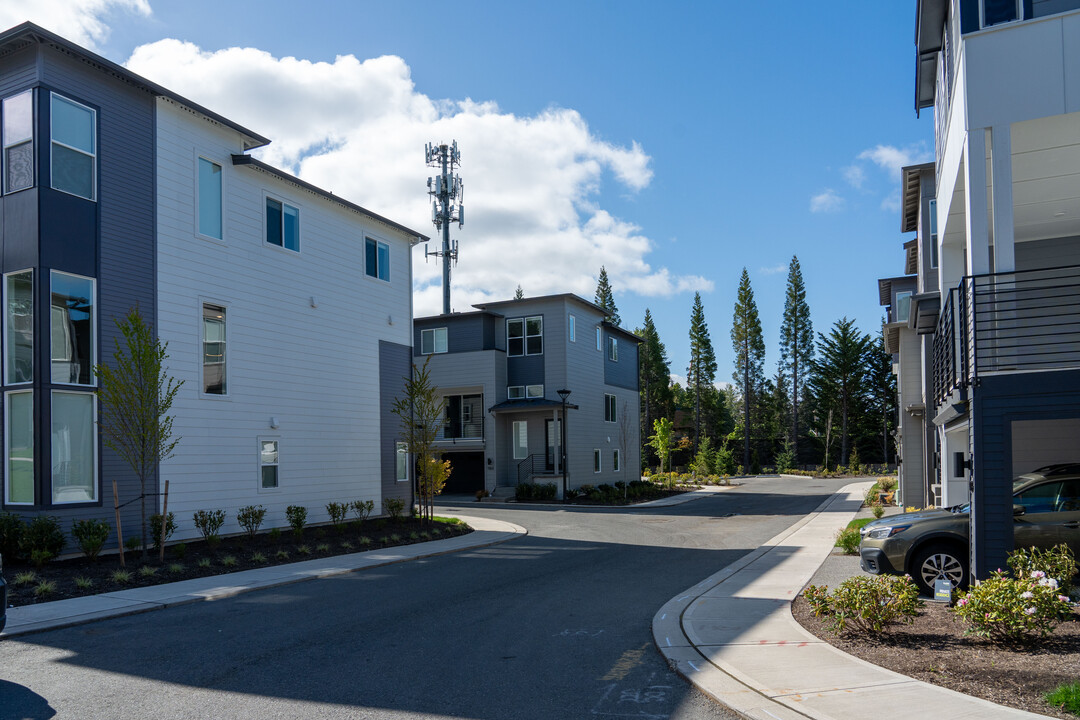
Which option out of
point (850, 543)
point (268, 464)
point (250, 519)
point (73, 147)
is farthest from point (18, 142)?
point (850, 543)

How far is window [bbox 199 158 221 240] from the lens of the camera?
57.2 feet

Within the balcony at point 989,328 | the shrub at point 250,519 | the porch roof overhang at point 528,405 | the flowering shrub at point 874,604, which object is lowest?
the shrub at point 250,519

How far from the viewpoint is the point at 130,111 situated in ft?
51.5

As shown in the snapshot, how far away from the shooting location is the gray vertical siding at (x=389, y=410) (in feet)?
76.1

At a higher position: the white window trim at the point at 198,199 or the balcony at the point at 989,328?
the white window trim at the point at 198,199

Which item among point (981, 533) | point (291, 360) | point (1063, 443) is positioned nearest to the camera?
point (981, 533)

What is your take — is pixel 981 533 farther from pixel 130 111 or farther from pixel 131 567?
pixel 130 111

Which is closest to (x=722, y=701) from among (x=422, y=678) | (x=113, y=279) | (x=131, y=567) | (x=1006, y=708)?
(x=1006, y=708)

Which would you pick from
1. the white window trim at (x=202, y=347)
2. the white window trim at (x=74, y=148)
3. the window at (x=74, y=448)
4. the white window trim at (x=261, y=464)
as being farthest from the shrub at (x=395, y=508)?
the white window trim at (x=74, y=148)

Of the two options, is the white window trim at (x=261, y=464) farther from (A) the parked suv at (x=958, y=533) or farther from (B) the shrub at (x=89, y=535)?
(A) the parked suv at (x=958, y=533)

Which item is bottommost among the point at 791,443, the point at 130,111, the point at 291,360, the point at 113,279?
the point at 791,443

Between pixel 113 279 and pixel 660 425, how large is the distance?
36238 mm

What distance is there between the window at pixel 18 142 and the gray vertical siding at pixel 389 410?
35.0ft

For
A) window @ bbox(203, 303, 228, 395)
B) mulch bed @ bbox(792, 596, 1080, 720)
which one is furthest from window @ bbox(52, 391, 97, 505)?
mulch bed @ bbox(792, 596, 1080, 720)
